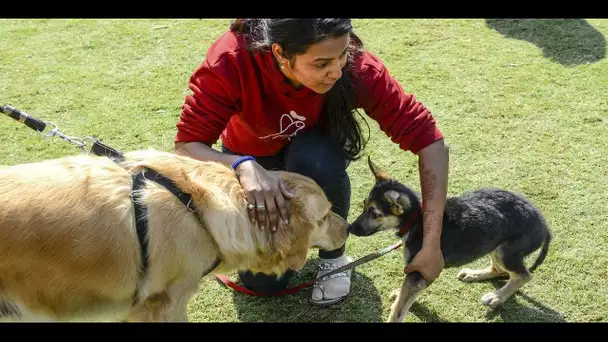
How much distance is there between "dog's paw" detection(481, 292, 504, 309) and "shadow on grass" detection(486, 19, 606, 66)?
3.38m

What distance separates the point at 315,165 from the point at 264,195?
2.45 ft

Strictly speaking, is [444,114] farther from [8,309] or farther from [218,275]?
[8,309]

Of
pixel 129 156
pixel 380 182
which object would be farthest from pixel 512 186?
pixel 129 156

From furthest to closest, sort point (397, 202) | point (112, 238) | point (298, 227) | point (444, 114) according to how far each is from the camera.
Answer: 1. point (444, 114)
2. point (397, 202)
3. point (298, 227)
4. point (112, 238)

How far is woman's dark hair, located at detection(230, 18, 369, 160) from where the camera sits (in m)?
2.53

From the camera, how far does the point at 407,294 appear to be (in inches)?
124

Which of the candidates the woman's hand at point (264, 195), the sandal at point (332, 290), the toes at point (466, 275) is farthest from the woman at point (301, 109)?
the toes at point (466, 275)

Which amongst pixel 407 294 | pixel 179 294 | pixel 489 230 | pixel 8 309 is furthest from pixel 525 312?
pixel 8 309

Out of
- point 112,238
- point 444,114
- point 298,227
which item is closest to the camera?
point 112,238

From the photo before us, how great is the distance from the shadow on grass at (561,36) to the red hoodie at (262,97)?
3.61 m

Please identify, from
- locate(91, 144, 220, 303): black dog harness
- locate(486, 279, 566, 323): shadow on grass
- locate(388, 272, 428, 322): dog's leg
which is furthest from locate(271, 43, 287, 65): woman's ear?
locate(486, 279, 566, 323): shadow on grass

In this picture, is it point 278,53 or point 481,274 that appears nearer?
point 278,53
